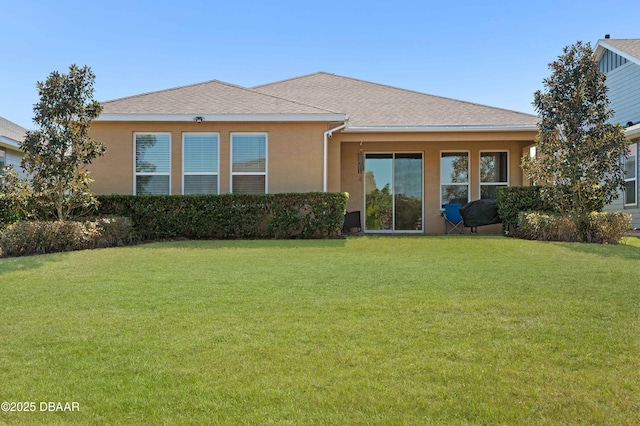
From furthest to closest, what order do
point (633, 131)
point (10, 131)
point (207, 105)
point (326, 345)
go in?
1. point (10, 131)
2. point (633, 131)
3. point (207, 105)
4. point (326, 345)

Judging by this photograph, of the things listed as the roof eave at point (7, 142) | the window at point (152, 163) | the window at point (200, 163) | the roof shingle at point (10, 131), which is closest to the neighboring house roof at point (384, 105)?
the window at point (200, 163)

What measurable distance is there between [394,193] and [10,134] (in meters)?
13.2

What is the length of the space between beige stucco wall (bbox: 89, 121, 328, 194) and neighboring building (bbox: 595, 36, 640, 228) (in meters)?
8.70

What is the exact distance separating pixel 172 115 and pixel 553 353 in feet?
33.5

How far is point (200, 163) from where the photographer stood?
11.5m

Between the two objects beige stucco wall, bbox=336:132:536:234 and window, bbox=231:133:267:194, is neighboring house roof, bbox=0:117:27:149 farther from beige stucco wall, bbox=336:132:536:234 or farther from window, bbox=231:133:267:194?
beige stucco wall, bbox=336:132:536:234

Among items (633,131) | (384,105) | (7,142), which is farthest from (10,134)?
(633,131)

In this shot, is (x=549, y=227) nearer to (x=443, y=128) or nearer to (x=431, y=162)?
(x=443, y=128)

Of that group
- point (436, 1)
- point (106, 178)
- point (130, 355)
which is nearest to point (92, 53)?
point (106, 178)

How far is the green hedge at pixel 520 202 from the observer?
1111 centimetres

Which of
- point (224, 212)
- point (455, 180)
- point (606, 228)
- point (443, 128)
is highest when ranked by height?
point (443, 128)

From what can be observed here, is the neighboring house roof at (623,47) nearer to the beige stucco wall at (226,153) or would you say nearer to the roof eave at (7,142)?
the beige stucco wall at (226,153)

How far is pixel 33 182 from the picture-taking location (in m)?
9.21

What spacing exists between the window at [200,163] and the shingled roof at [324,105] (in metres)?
0.65
